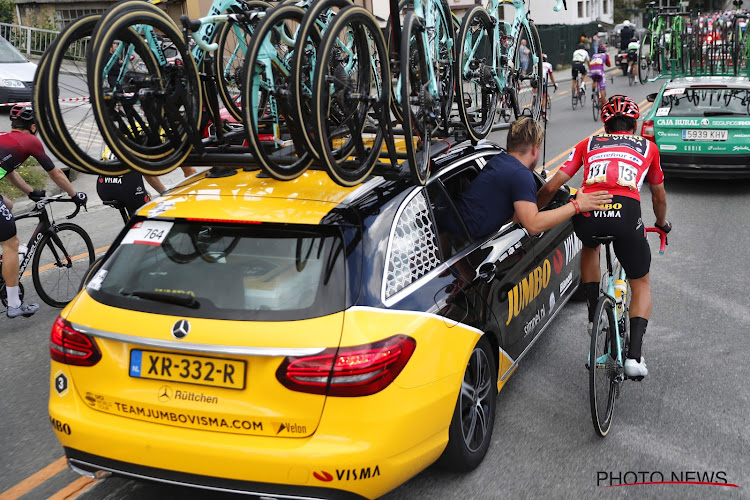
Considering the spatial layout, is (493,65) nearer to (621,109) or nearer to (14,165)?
(621,109)

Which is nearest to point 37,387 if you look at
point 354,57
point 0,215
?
point 0,215

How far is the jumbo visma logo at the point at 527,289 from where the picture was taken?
4785mm

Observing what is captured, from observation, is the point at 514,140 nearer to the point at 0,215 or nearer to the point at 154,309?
the point at 154,309

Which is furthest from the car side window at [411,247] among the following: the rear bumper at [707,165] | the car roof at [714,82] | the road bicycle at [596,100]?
the road bicycle at [596,100]

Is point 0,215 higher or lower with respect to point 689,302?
higher

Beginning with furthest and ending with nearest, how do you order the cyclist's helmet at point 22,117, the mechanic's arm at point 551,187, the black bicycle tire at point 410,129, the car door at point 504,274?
1. the cyclist's helmet at point 22,117
2. the mechanic's arm at point 551,187
3. the car door at point 504,274
4. the black bicycle tire at point 410,129

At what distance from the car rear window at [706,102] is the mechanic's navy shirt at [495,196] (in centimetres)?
799

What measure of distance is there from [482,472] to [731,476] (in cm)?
124

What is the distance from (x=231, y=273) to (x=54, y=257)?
4565 mm

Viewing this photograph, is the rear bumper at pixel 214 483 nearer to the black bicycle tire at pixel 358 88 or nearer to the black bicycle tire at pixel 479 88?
the black bicycle tire at pixel 358 88

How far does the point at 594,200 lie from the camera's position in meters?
4.68

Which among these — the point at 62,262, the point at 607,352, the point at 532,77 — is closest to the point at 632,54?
the point at 532,77

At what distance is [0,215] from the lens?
6.79m

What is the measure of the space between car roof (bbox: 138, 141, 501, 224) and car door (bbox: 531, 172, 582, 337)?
51.2 inches
